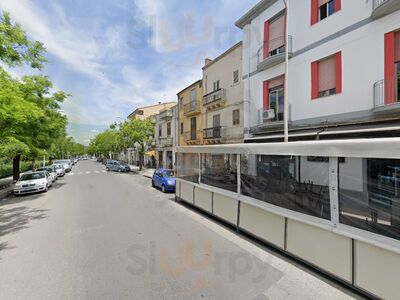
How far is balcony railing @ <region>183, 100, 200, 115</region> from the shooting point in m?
22.3

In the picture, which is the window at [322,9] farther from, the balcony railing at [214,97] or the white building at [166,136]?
the white building at [166,136]

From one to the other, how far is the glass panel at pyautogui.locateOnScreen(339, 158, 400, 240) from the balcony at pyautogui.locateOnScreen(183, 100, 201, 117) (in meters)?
18.8

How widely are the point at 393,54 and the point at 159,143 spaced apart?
28.0 m

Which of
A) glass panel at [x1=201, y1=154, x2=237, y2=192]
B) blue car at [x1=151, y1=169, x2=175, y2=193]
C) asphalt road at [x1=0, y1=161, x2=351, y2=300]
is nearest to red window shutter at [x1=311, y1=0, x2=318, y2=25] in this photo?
glass panel at [x1=201, y1=154, x2=237, y2=192]

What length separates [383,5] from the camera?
26.5 ft

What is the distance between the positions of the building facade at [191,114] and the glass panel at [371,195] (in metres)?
17.9

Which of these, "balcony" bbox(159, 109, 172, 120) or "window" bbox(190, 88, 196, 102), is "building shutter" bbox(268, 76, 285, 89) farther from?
"balcony" bbox(159, 109, 172, 120)

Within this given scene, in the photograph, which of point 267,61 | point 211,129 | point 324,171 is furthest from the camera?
point 211,129

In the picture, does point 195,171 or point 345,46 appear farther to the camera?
point 345,46

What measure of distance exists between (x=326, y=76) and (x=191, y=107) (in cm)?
1417

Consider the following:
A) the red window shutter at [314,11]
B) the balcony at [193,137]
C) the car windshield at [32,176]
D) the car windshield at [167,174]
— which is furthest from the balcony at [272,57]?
the car windshield at [32,176]

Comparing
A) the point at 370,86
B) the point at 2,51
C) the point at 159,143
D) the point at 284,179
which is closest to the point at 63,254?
the point at 284,179

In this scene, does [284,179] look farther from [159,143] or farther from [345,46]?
[159,143]
